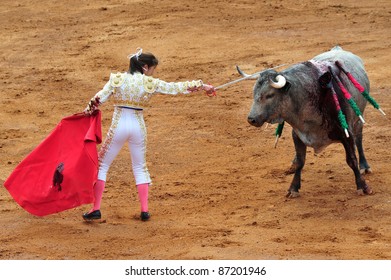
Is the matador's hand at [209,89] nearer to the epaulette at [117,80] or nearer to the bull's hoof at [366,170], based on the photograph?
the epaulette at [117,80]

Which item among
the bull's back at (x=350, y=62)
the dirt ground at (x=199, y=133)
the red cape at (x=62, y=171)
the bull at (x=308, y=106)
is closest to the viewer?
the dirt ground at (x=199, y=133)

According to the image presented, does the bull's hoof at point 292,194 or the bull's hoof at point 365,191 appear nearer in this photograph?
the bull's hoof at point 365,191

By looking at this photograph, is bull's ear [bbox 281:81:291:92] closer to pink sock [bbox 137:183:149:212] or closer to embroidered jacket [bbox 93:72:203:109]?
embroidered jacket [bbox 93:72:203:109]

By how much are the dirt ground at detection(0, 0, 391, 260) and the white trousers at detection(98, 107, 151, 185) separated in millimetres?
577

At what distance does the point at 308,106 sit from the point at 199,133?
3220 mm

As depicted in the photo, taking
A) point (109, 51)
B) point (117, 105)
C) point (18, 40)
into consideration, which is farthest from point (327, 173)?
point (18, 40)

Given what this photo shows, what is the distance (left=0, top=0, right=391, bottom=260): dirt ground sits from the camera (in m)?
11.3

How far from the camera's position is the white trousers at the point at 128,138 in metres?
11.5

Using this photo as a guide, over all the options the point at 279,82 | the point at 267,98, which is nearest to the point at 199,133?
the point at 267,98

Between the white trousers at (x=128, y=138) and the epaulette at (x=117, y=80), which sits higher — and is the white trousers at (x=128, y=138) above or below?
below

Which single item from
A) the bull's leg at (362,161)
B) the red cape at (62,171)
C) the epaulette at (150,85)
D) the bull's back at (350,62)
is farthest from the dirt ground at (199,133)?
the epaulette at (150,85)

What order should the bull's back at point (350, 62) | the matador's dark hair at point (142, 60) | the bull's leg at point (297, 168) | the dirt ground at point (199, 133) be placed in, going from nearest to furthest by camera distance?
the dirt ground at point (199, 133), the matador's dark hair at point (142, 60), the bull's leg at point (297, 168), the bull's back at point (350, 62)

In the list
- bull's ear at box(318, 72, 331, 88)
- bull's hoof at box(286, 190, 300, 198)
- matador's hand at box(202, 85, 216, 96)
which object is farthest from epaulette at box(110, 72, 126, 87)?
bull's hoof at box(286, 190, 300, 198)

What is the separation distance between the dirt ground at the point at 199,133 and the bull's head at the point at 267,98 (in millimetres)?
1039
